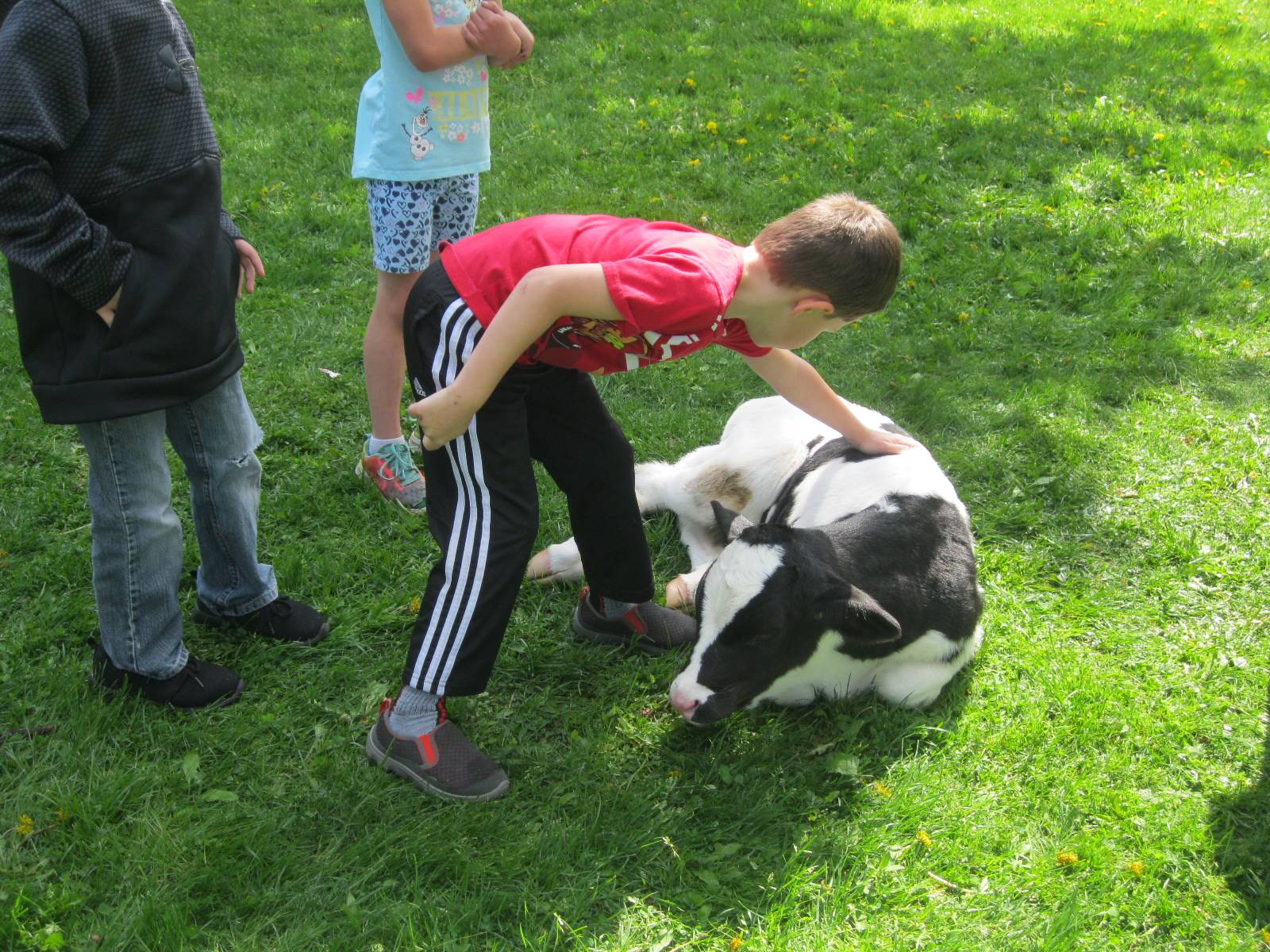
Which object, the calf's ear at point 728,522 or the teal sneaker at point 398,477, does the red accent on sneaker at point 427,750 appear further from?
the teal sneaker at point 398,477

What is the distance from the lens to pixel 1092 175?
733 centimetres

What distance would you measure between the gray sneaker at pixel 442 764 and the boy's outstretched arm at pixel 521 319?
3.37ft

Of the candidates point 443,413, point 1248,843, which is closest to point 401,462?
point 443,413

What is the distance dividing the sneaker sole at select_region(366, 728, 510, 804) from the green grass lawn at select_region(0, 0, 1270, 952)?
1.2 inches

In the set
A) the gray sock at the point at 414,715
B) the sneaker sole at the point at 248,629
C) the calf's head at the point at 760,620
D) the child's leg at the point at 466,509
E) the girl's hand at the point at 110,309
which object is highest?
the girl's hand at the point at 110,309

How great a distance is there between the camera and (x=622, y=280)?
95.3 inches

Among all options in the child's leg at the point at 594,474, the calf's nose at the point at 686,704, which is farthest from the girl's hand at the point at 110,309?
the calf's nose at the point at 686,704

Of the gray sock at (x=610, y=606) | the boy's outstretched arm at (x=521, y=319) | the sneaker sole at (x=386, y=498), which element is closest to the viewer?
the boy's outstretched arm at (x=521, y=319)

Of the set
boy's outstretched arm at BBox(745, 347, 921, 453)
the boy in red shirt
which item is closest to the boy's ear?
the boy in red shirt

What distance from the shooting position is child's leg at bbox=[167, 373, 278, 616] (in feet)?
9.93

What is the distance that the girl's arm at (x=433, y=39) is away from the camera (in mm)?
3578

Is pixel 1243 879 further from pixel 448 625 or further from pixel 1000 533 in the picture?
pixel 448 625

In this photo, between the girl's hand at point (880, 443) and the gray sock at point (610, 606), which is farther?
the girl's hand at point (880, 443)

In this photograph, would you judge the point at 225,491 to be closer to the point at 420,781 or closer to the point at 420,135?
the point at 420,781
